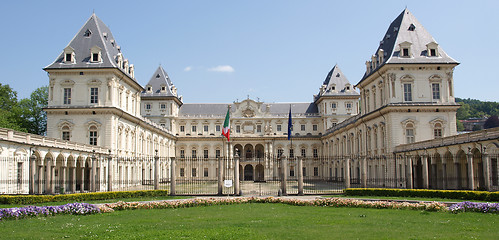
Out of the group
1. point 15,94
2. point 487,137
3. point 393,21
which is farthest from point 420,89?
point 15,94

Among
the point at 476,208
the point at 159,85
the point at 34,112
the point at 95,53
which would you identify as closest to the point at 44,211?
the point at 476,208

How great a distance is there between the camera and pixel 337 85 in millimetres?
79375

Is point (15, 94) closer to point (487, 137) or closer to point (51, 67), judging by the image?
point (51, 67)

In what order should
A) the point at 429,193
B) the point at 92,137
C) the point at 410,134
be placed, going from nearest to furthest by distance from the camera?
the point at 429,193
the point at 410,134
the point at 92,137

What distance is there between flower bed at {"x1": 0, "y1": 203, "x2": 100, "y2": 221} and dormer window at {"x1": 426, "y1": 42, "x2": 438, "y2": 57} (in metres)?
35.9

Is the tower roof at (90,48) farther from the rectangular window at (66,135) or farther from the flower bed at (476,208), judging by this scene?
the flower bed at (476,208)

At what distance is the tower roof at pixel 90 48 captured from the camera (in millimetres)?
44781

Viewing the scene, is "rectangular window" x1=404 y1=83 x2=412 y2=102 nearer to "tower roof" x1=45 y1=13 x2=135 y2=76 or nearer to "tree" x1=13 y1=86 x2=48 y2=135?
"tower roof" x1=45 y1=13 x2=135 y2=76

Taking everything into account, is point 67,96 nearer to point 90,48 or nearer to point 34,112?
point 90,48

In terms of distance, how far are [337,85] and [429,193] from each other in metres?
52.7

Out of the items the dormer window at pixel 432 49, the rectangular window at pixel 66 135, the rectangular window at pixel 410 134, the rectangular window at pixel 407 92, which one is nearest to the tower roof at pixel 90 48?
the rectangular window at pixel 66 135

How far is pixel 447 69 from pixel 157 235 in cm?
3812

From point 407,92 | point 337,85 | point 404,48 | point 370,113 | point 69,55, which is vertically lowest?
point 370,113

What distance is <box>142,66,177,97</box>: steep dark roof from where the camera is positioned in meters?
77.9
